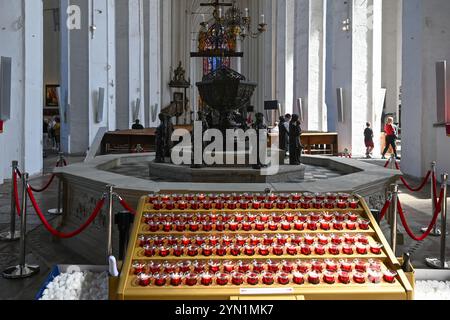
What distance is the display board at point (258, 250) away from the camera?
3.35 metres

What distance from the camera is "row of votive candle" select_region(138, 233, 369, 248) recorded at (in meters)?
3.94

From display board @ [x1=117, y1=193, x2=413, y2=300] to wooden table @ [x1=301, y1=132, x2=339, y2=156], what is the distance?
37.7 ft

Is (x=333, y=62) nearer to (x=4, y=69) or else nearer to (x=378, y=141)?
(x=378, y=141)

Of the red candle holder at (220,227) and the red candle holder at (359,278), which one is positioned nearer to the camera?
the red candle holder at (359,278)

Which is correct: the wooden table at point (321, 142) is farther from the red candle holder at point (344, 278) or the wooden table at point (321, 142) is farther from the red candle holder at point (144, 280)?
the red candle holder at point (144, 280)

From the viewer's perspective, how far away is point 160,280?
3408 mm

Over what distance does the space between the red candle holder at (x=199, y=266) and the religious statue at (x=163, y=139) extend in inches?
148

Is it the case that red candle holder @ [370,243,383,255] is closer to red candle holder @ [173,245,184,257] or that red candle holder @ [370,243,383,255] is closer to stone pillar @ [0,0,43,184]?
red candle holder @ [173,245,184,257]

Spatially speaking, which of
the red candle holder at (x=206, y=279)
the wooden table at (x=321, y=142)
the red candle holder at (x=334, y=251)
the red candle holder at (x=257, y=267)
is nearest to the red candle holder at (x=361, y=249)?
the red candle holder at (x=334, y=251)

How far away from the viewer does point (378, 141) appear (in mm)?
17703

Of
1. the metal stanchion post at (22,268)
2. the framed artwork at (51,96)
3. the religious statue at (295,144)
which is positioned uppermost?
the framed artwork at (51,96)

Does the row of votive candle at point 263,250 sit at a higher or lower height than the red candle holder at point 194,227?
lower

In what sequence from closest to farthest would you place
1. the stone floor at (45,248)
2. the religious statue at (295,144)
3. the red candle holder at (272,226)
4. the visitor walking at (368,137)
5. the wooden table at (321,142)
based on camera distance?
the red candle holder at (272,226) < the stone floor at (45,248) < the religious statue at (295,144) < the wooden table at (321,142) < the visitor walking at (368,137)
